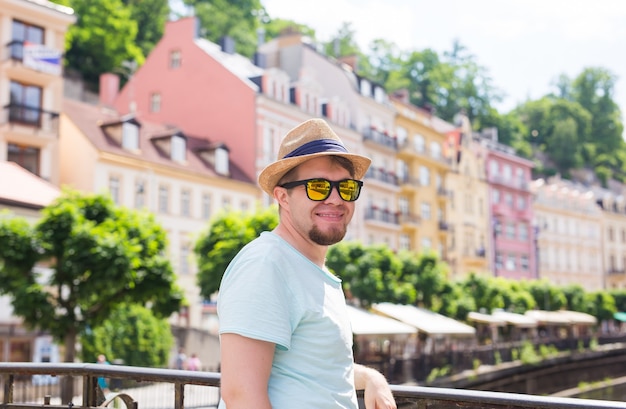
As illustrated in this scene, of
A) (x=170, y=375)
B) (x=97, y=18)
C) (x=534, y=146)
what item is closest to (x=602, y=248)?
(x=534, y=146)

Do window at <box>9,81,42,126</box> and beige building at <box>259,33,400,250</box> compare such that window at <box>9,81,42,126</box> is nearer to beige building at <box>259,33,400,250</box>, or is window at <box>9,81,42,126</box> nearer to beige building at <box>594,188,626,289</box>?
beige building at <box>259,33,400,250</box>

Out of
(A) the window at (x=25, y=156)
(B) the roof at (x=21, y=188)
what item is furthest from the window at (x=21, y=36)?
(B) the roof at (x=21, y=188)

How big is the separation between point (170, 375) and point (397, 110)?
5128 centimetres

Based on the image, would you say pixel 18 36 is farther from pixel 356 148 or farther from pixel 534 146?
pixel 534 146

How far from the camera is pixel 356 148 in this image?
4981 centimetres

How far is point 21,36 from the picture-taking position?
30.1 metres

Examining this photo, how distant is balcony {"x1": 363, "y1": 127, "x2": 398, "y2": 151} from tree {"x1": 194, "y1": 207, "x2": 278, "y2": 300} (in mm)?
23760

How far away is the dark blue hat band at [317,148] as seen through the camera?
2.79 meters

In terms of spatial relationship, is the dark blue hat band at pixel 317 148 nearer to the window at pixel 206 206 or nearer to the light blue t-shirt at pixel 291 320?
the light blue t-shirt at pixel 291 320

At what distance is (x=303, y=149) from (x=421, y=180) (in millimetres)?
54206

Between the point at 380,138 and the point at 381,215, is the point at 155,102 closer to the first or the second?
the point at 380,138

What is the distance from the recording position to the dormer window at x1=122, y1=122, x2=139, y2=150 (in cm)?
3462

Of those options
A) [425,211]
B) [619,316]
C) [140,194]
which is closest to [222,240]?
[140,194]

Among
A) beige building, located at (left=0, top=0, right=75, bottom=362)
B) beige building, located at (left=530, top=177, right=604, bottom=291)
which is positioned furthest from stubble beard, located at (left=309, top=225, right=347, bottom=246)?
beige building, located at (left=530, top=177, right=604, bottom=291)
